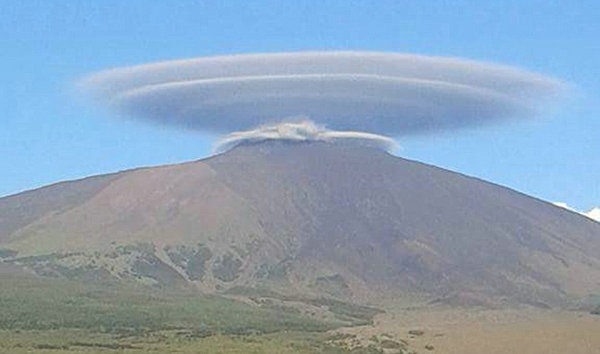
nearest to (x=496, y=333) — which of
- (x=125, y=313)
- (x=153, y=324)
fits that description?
(x=153, y=324)

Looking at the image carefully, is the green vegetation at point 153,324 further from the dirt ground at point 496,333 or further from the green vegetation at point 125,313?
the dirt ground at point 496,333

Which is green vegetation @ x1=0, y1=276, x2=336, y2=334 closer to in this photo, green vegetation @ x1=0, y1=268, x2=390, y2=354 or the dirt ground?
green vegetation @ x1=0, y1=268, x2=390, y2=354

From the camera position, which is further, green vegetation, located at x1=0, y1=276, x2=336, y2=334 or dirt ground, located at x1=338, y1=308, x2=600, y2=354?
green vegetation, located at x1=0, y1=276, x2=336, y2=334

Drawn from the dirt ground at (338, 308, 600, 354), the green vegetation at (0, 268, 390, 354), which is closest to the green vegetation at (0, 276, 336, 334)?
A: the green vegetation at (0, 268, 390, 354)

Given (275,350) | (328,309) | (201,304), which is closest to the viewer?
(275,350)

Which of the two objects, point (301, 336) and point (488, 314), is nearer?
point (301, 336)

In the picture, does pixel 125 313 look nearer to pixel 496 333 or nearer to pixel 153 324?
pixel 153 324

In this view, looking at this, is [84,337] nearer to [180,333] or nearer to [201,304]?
[180,333]

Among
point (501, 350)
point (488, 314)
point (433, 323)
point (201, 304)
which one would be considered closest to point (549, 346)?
point (501, 350)
